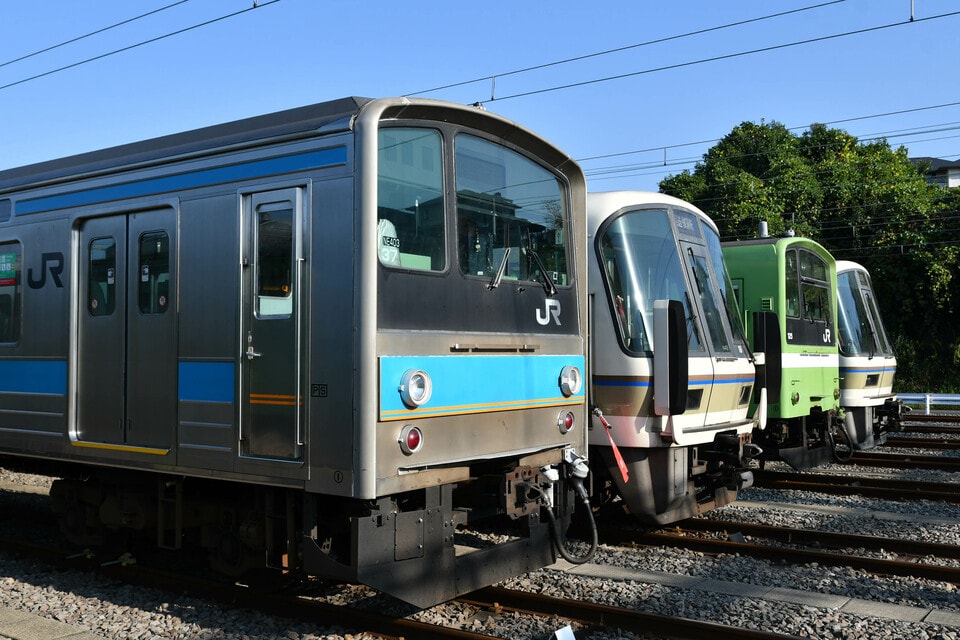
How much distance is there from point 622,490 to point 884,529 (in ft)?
10.4

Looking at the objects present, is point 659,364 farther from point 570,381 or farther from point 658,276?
point 570,381

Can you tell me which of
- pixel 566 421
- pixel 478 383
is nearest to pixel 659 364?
pixel 566 421

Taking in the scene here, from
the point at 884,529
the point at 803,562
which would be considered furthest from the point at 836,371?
the point at 803,562

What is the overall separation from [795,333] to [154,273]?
8567 millimetres

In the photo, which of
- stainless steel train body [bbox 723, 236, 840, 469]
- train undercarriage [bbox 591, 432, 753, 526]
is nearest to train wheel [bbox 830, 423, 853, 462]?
stainless steel train body [bbox 723, 236, 840, 469]

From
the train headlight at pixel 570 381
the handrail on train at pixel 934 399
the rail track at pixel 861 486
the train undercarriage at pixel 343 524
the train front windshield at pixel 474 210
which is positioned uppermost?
the train front windshield at pixel 474 210

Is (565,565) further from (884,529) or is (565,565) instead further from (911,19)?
(911,19)

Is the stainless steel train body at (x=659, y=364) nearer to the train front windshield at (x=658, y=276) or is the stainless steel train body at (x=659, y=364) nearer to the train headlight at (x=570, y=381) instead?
the train front windshield at (x=658, y=276)

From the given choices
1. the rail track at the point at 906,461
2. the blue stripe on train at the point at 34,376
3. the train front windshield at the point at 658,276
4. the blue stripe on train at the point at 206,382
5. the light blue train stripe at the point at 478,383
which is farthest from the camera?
the rail track at the point at 906,461

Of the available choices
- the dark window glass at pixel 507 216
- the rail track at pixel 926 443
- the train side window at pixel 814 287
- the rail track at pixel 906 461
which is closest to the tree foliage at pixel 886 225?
the rail track at pixel 926 443

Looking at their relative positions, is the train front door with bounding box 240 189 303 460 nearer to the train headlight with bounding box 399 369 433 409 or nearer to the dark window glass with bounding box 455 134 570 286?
the train headlight with bounding box 399 369 433 409

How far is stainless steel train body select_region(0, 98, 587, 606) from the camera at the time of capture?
207 inches

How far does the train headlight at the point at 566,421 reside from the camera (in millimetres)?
6652

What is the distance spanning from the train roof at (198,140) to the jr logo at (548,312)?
6.80 ft
